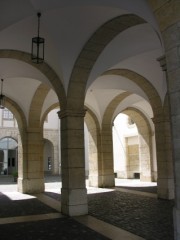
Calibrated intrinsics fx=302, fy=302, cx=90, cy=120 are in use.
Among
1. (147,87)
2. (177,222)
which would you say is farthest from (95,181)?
(177,222)

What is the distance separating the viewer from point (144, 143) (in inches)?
754

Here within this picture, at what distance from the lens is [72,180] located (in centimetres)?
823

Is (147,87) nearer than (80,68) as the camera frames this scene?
No

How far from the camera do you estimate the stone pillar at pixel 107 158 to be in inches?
625

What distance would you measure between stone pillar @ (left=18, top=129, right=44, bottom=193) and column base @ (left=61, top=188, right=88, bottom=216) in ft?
18.6

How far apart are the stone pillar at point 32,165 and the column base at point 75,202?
5.66m

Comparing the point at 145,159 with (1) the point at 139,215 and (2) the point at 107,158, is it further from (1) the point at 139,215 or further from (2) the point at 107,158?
(1) the point at 139,215

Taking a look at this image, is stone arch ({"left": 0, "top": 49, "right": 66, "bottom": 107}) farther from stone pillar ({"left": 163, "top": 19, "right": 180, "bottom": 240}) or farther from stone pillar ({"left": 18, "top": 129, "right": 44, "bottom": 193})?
stone pillar ({"left": 163, "top": 19, "right": 180, "bottom": 240})

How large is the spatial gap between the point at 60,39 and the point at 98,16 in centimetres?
127

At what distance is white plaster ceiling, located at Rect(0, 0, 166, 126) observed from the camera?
623 cm

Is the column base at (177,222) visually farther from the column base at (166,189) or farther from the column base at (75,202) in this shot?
the column base at (166,189)

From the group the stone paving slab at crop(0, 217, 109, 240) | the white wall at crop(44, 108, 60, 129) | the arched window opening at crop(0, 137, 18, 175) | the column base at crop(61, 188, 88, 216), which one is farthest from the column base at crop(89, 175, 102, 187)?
the white wall at crop(44, 108, 60, 129)

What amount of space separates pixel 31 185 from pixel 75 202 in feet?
19.5

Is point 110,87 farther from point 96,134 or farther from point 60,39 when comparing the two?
point 60,39
